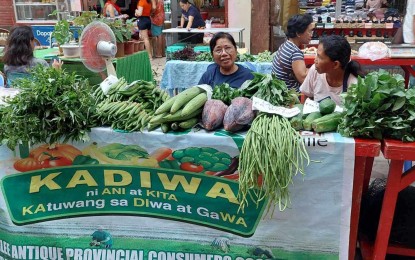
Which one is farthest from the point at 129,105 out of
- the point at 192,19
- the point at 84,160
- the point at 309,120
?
the point at 192,19

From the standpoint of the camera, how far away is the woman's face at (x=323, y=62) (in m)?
3.10

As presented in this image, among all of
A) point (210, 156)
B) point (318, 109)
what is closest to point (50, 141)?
point (210, 156)

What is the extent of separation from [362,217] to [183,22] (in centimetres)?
787

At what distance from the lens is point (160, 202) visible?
2.43 m

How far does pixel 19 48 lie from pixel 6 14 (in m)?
7.73

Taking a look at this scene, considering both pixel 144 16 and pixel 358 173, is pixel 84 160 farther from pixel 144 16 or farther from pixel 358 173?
pixel 144 16

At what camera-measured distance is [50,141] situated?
2406mm

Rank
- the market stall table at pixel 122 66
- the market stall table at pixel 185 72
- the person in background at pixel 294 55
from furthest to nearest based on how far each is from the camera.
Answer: the market stall table at pixel 185 72, the market stall table at pixel 122 66, the person in background at pixel 294 55

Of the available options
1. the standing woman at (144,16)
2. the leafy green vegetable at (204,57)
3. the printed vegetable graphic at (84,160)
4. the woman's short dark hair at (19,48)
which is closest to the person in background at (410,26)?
the leafy green vegetable at (204,57)

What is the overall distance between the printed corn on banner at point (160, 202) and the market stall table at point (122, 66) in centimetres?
268

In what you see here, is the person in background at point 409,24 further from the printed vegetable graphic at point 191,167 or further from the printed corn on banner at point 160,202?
the printed vegetable graphic at point 191,167

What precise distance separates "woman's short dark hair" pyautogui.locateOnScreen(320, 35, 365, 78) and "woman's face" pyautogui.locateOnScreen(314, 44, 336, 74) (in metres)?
0.02

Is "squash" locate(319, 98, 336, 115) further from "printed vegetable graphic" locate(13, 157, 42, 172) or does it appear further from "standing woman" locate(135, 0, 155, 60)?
"standing woman" locate(135, 0, 155, 60)

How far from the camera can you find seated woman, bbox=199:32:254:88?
3627mm
